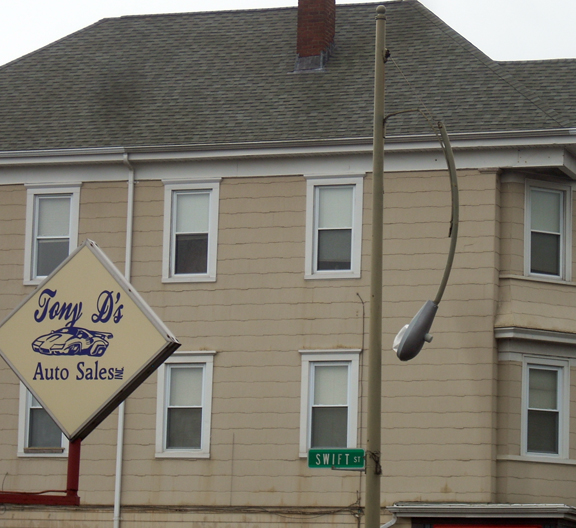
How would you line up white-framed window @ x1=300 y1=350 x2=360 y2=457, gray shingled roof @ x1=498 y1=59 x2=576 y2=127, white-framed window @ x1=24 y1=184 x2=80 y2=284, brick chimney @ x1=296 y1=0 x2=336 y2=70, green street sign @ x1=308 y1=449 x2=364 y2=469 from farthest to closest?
brick chimney @ x1=296 y1=0 x2=336 y2=70 → gray shingled roof @ x1=498 y1=59 x2=576 y2=127 → white-framed window @ x1=24 y1=184 x2=80 y2=284 → white-framed window @ x1=300 y1=350 x2=360 y2=457 → green street sign @ x1=308 y1=449 x2=364 y2=469

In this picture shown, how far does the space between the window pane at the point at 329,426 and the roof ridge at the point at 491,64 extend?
626 cm

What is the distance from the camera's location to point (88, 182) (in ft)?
70.5

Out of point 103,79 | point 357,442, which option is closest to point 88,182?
point 103,79

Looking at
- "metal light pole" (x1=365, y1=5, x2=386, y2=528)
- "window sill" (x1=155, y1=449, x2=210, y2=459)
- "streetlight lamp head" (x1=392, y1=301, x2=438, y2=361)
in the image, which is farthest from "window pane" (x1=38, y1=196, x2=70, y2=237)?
"streetlight lamp head" (x1=392, y1=301, x2=438, y2=361)

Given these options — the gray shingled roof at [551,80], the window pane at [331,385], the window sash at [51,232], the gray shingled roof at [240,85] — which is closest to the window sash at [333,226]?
the gray shingled roof at [240,85]

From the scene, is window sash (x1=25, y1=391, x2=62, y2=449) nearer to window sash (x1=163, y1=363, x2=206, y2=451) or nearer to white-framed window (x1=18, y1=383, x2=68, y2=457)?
white-framed window (x1=18, y1=383, x2=68, y2=457)

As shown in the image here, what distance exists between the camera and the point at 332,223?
20.5 meters

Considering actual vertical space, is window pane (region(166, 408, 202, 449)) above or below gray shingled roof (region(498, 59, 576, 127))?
below

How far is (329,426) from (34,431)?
5.48 metres

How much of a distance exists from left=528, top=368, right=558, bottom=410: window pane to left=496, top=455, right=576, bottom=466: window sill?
2.87ft

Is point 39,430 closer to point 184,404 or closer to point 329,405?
point 184,404

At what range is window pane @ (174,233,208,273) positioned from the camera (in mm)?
20953

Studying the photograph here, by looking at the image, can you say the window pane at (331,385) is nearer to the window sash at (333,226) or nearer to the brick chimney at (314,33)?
the window sash at (333,226)

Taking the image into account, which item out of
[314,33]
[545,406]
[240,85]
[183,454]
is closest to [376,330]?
[545,406]
